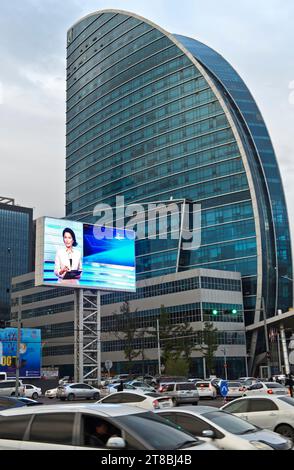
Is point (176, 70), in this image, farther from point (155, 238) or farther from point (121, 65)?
point (155, 238)

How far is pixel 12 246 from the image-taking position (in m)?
187

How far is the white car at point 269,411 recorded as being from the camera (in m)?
15.1

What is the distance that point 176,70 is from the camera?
132375 millimetres

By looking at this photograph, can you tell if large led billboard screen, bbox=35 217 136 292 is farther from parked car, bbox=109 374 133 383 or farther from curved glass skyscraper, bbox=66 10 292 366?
curved glass skyscraper, bbox=66 10 292 366

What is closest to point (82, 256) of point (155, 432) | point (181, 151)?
point (155, 432)

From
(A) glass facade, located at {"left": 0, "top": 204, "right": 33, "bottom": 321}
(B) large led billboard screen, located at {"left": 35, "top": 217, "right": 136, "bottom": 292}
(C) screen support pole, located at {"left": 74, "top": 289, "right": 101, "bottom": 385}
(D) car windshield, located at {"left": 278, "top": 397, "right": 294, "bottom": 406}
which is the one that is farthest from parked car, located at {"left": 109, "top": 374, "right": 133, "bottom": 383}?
(A) glass facade, located at {"left": 0, "top": 204, "right": 33, "bottom": 321}

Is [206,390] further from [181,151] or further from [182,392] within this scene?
[181,151]

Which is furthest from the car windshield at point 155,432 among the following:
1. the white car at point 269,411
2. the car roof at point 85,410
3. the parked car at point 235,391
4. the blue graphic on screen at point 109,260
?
the blue graphic on screen at point 109,260

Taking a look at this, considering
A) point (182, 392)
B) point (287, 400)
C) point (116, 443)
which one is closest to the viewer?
point (116, 443)

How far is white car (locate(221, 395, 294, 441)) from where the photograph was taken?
49.4 ft

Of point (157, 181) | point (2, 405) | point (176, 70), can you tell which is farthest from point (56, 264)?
point (176, 70)

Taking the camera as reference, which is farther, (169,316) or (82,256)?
(169,316)

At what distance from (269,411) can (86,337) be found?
169 ft
